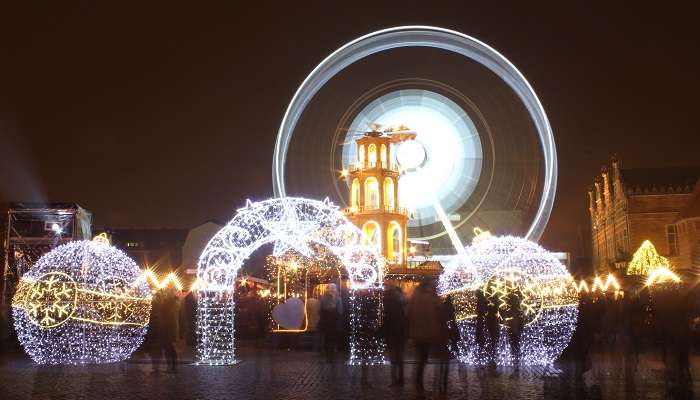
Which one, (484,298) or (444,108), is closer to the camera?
(484,298)

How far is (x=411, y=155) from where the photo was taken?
4138 centimetres

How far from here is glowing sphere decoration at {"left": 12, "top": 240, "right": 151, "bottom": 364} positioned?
17547mm

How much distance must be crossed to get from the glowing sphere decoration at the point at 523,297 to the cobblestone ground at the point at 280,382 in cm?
91

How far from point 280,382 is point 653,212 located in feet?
163

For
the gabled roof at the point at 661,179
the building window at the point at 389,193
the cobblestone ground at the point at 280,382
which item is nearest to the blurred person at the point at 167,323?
the cobblestone ground at the point at 280,382

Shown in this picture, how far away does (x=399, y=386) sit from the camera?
44.0 feet

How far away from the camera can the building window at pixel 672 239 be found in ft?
182

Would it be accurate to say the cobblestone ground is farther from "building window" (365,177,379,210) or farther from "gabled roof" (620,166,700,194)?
"gabled roof" (620,166,700,194)

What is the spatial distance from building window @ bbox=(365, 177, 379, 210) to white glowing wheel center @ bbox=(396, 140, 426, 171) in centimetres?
758

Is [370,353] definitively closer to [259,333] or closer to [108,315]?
[108,315]

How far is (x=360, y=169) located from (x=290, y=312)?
79.4ft

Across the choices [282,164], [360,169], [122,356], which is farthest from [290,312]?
[360,169]

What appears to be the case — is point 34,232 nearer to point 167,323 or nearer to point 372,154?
point 167,323

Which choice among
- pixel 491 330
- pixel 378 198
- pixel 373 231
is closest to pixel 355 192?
pixel 378 198
